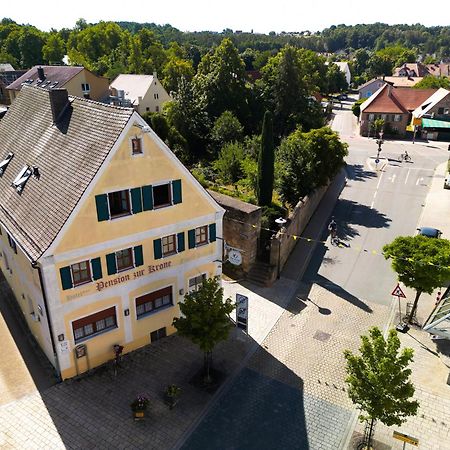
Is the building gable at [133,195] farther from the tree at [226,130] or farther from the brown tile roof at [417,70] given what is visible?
the brown tile roof at [417,70]

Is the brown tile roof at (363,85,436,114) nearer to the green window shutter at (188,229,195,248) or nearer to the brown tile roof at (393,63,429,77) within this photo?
the brown tile roof at (393,63,429,77)

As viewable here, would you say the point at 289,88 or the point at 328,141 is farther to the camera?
the point at 289,88

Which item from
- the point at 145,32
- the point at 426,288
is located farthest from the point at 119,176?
the point at 145,32

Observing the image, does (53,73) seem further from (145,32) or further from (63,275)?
(63,275)

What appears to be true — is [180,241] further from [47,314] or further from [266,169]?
[266,169]

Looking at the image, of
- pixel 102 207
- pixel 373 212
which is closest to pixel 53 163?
pixel 102 207

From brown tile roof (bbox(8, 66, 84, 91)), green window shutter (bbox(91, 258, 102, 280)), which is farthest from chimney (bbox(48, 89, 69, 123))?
brown tile roof (bbox(8, 66, 84, 91))

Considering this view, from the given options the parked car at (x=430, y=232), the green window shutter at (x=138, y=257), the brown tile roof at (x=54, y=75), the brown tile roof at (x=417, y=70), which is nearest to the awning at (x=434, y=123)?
the parked car at (x=430, y=232)
